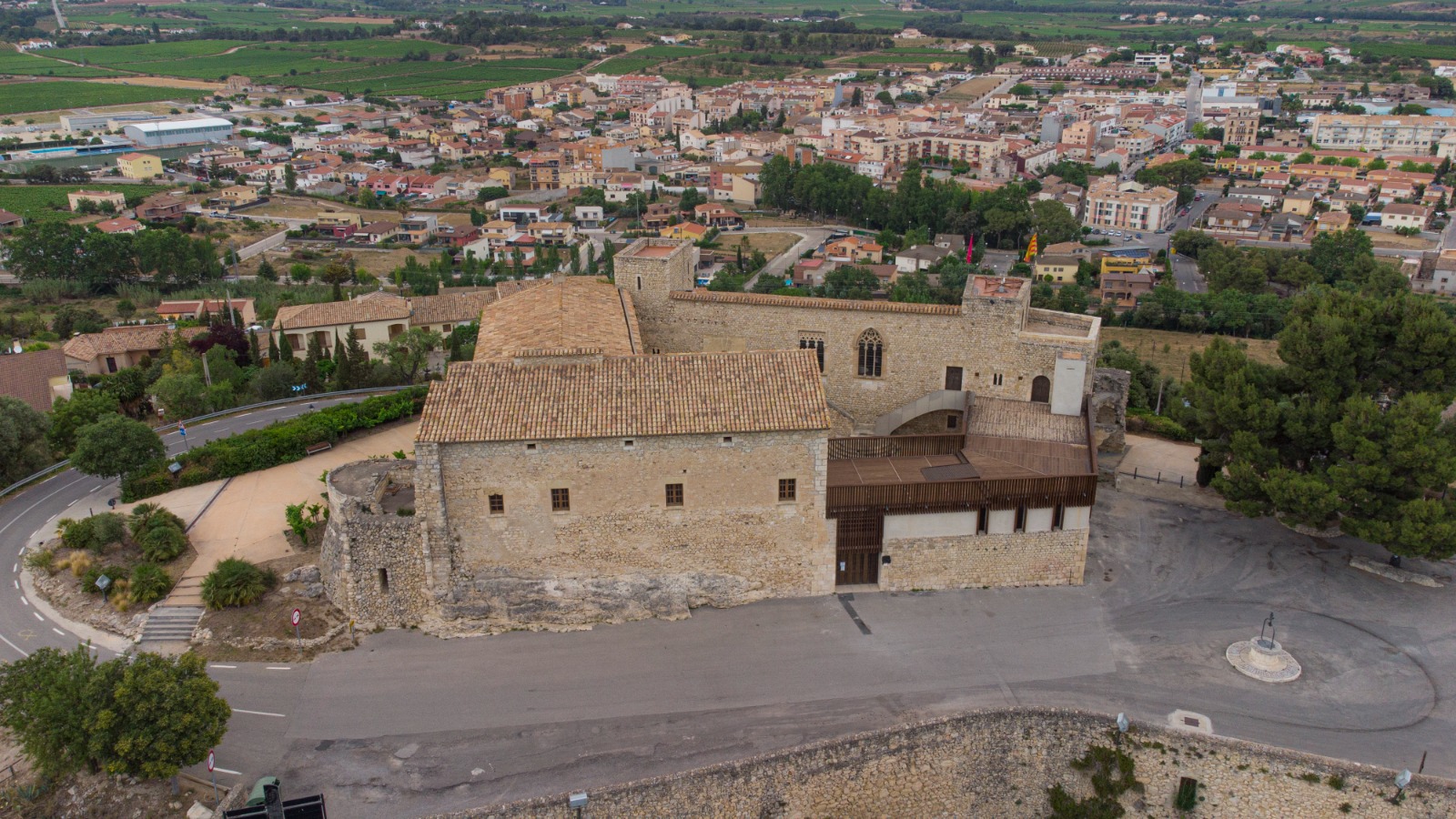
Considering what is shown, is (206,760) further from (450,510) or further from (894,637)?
(894,637)

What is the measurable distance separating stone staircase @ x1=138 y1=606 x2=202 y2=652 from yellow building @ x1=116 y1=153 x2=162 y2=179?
5465 inches

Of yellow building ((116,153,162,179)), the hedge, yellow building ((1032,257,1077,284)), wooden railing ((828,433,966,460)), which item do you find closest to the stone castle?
wooden railing ((828,433,966,460))

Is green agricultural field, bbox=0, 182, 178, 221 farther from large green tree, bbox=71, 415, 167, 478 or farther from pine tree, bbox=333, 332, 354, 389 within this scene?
large green tree, bbox=71, 415, 167, 478

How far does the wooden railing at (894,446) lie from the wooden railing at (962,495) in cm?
317

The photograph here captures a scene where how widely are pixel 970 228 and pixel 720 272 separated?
33.3 meters

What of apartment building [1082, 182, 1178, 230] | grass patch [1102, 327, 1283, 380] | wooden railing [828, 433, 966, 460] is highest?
wooden railing [828, 433, 966, 460]

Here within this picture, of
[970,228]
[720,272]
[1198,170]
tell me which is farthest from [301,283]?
[1198,170]

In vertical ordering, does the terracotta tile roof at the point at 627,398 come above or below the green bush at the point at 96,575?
above

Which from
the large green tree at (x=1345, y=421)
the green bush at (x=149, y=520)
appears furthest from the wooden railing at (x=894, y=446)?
the green bush at (x=149, y=520)

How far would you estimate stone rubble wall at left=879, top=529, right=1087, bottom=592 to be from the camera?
88.4ft

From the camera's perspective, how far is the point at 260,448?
34.8 m

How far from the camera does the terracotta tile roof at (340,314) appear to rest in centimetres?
5375

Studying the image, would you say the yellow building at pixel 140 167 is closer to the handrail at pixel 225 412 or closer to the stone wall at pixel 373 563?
the handrail at pixel 225 412

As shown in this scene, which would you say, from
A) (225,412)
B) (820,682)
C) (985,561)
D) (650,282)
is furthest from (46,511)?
(985,561)
